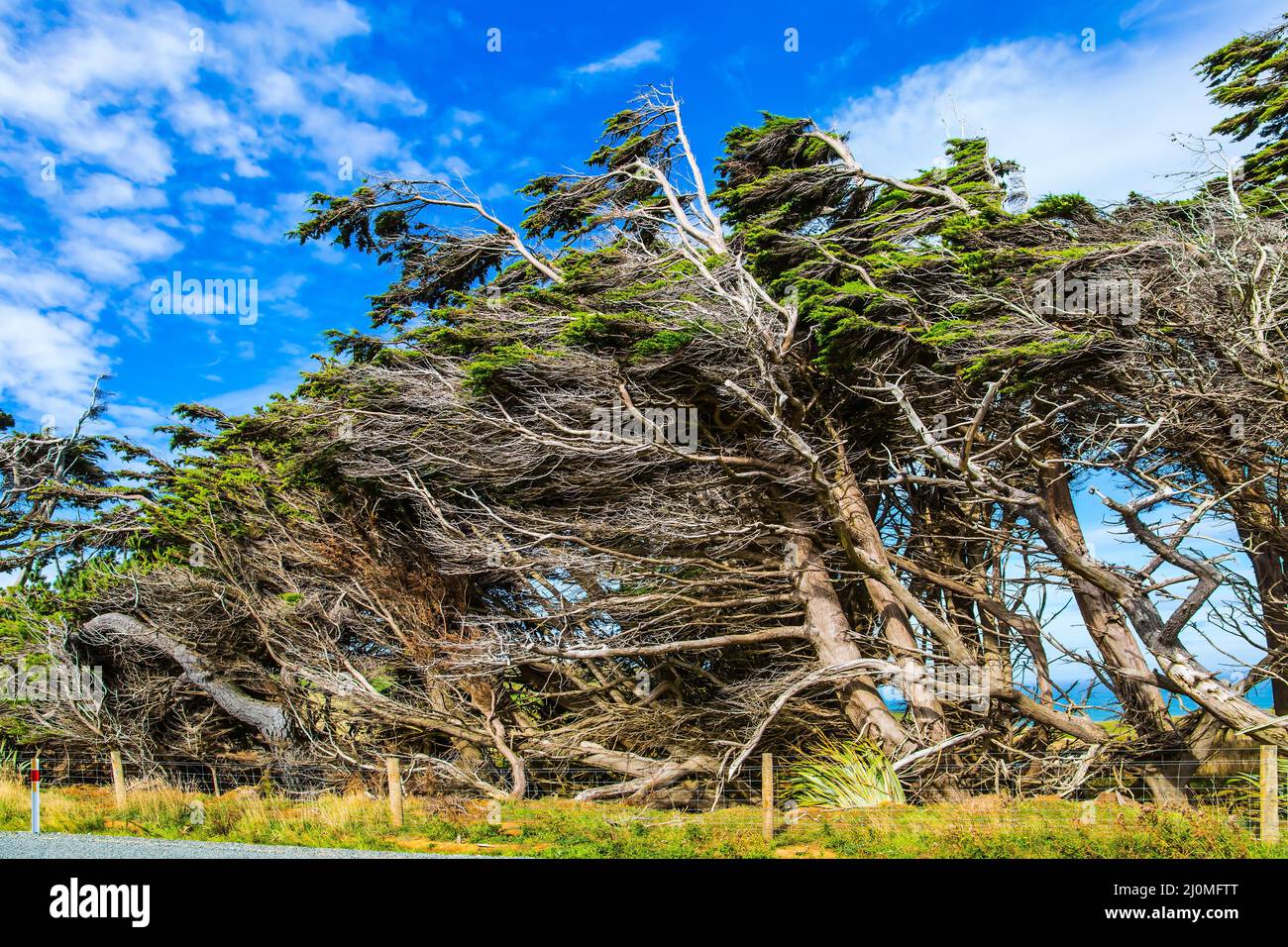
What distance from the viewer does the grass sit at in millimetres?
8164

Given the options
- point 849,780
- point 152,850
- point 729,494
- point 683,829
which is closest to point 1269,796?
point 849,780

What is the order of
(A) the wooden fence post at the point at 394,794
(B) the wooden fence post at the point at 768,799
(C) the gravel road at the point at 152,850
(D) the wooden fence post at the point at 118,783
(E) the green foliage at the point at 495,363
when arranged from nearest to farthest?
(C) the gravel road at the point at 152,850 → (B) the wooden fence post at the point at 768,799 → (A) the wooden fence post at the point at 394,794 → (E) the green foliage at the point at 495,363 → (D) the wooden fence post at the point at 118,783

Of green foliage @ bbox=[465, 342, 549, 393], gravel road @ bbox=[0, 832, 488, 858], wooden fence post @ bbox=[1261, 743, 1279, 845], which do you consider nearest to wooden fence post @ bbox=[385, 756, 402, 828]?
gravel road @ bbox=[0, 832, 488, 858]

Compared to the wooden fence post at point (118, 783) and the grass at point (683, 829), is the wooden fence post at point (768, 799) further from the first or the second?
the wooden fence post at point (118, 783)

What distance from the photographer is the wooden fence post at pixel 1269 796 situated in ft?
26.8

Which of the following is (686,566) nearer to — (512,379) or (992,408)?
(512,379)

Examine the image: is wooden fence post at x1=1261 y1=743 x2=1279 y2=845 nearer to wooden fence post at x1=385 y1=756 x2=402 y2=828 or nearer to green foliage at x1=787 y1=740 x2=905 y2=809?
green foliage at x1=787 y1=740 x2=905 y2=809

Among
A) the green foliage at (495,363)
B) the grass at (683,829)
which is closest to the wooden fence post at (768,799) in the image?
the grass at (683,829)

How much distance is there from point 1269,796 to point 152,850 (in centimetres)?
1068

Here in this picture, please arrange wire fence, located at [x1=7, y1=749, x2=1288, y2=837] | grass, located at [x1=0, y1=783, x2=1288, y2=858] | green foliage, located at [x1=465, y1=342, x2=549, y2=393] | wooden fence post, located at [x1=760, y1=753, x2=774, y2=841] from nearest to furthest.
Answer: grass, located at [x1=0, y1=783, x2=1288, y2=858]
wooden fence post, located at [x1=760, y1=753, x2=774, y2=841]
wire fence, located at [x1=7, y1=749, x2=1288, y2=837]
green foliage, located at [x1=465, y1=342, x2=549, y2=393]

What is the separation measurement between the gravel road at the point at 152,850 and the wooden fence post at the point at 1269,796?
24.6 ft

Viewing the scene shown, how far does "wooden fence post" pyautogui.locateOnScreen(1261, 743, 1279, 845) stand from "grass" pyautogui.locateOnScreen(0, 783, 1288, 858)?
13 centimetres
